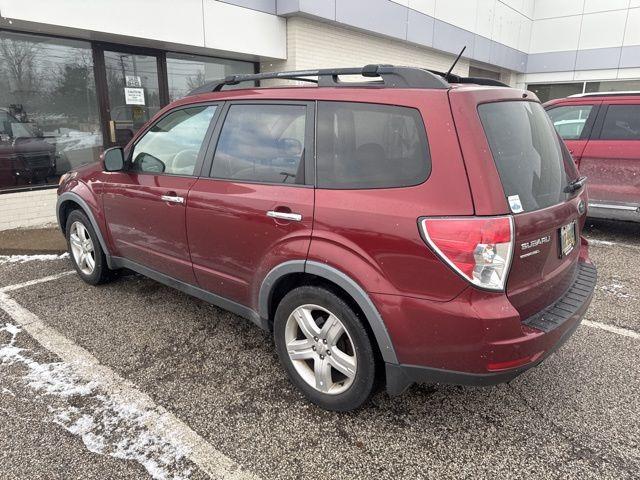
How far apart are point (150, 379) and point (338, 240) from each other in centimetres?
155

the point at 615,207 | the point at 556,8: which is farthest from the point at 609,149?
the point at 556,8

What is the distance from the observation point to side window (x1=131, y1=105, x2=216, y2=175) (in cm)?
325

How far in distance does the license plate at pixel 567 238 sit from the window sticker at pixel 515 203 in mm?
470

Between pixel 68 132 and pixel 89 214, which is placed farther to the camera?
pixel 68 132

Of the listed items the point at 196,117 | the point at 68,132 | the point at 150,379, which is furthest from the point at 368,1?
the point at 150,379

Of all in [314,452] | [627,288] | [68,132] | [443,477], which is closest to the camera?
[443,477]

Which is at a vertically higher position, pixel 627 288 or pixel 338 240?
pixel 338 240

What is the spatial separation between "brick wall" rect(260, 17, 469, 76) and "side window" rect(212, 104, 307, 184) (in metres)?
6.08

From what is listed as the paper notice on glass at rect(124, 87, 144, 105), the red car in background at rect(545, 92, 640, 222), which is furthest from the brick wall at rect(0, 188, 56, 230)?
the red car in background at rect(545, 92, 640, 222)

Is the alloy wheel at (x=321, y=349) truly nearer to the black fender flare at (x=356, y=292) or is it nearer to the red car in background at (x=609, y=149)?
the black fender flare at (x=356, y=292)

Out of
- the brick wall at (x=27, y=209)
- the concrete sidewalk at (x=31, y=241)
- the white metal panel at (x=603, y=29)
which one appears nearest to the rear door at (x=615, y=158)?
the concrete sidewalk at (x=31, y=241)

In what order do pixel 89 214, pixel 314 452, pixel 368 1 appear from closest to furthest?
pixel 314 452
pixel 89 214
pixel 368 1

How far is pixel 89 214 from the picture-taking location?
4102 millimetres

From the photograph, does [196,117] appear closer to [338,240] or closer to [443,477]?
[338,240]
